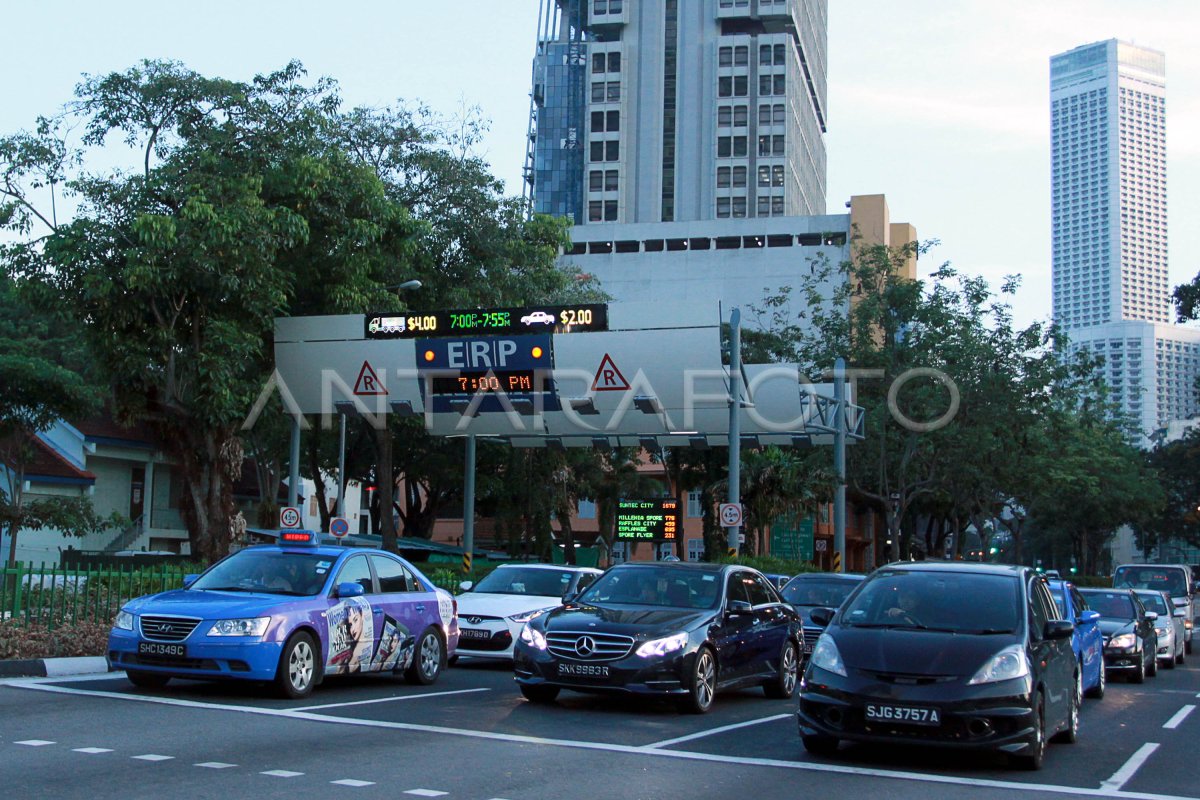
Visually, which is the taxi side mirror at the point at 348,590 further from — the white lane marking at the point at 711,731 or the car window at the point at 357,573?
the white lane marking at the point at 711,731

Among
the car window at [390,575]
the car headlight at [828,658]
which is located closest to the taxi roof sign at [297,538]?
the car window at [390,575]

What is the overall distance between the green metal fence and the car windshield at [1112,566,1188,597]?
24490mm

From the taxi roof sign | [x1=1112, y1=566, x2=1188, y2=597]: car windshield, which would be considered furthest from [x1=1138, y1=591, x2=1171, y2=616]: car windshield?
the taxi roof sign

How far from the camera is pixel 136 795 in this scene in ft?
25.5

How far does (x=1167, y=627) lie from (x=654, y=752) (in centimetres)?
1726

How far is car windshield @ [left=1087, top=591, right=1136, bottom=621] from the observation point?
70.6 feet

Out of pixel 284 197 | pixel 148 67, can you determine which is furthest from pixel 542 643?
pixel 148 67

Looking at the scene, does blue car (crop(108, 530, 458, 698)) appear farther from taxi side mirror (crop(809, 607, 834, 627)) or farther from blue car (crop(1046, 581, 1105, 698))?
blue car (crop(1046, 581, 1105, 698))

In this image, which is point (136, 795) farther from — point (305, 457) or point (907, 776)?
point (305, 457)

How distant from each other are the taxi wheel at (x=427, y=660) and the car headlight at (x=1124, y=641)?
10672 millimetres

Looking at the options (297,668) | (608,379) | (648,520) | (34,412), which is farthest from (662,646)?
(648,520)

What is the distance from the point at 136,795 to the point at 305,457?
41.8 meters

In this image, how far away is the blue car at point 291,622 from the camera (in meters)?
12.4

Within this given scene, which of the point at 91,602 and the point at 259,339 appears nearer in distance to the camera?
the point at 91,602
